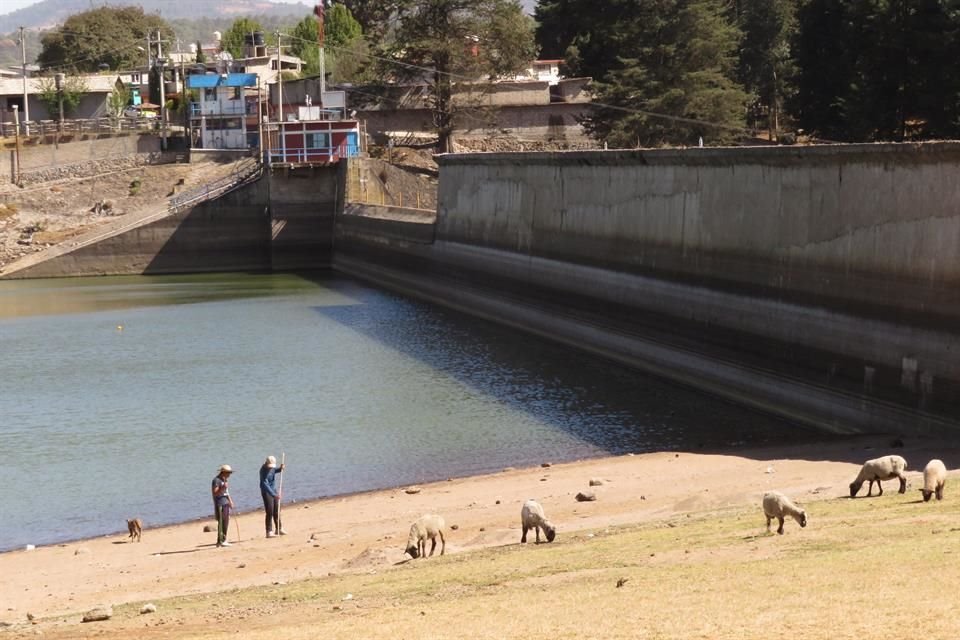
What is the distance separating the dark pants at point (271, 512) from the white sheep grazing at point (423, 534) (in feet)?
11.5

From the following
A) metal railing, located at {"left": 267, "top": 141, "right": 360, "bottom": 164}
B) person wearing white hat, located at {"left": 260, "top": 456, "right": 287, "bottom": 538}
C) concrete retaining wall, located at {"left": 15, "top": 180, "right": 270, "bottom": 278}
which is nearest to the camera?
person wearing white hat, located at {"left": 260, "top": 456, "right": 287, "bottom": 538}

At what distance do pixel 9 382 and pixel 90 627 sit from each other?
76.0 ft

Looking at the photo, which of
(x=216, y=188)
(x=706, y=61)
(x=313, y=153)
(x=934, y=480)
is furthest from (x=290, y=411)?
(x=313, y=153)

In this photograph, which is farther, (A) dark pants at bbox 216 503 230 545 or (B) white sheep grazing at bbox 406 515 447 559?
(A) dark pants at bbox 216 503 230 545

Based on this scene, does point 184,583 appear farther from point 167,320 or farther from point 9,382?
point 167,320

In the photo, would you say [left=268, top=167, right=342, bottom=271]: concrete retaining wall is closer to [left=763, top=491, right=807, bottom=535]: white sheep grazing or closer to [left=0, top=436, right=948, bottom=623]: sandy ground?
[left=0, top=436, right=948, bottom=623]: sandy ground

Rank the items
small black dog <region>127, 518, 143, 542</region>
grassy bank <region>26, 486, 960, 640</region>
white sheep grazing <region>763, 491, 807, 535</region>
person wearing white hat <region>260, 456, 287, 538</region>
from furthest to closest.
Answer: small black dog <region>127, 518, 143, 542</region>
person wearing white hat <region>260, 456, 287, 538</region>
white sheep grazing <region>763, 491, 807, 535</region>
grassy bank <region>26, 486, 960, 640</region>

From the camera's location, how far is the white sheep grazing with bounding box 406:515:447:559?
17.8 meters

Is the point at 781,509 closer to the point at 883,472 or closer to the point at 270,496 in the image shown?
the point at 883,472

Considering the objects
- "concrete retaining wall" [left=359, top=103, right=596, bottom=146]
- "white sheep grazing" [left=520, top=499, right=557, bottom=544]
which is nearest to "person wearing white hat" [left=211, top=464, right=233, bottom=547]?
"white sheep grazing" [left=520, top=499, right=557, bottom=544]

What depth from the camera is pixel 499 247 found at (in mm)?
51156

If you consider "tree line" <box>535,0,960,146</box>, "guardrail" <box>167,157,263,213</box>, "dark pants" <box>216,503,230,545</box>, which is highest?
"tree line" <box>535,0,960,146</box>

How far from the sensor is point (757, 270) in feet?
103

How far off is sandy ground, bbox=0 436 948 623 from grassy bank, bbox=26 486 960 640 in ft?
3.89
